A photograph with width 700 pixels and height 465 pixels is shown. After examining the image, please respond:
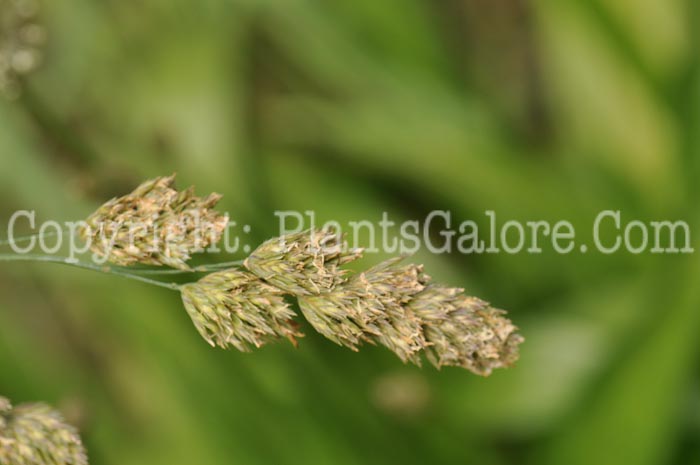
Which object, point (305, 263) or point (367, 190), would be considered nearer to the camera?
point (305, 263)

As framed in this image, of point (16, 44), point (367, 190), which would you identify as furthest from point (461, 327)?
point (367, 190)

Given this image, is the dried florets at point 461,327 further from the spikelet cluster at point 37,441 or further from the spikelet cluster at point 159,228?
the spikelet cluster at point 37,441

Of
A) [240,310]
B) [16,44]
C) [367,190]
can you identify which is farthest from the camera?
[367,190]

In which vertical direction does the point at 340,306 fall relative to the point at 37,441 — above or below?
above

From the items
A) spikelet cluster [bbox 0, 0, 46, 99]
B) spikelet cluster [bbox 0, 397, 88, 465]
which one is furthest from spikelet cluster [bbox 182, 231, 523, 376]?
spikelet cluster [bbox 0, 0, 46, 99]

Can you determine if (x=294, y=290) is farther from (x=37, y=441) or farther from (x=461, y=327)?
(x=37, y=441)

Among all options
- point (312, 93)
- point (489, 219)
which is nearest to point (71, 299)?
point (312, 93)

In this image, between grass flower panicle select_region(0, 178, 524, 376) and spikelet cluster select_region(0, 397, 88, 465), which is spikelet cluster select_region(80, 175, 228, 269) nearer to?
grass flower panicle select_region(0, 178, 524, 376)

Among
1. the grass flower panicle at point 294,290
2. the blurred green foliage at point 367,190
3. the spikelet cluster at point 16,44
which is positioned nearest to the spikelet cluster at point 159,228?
the grass flower panicle at point 294,290
